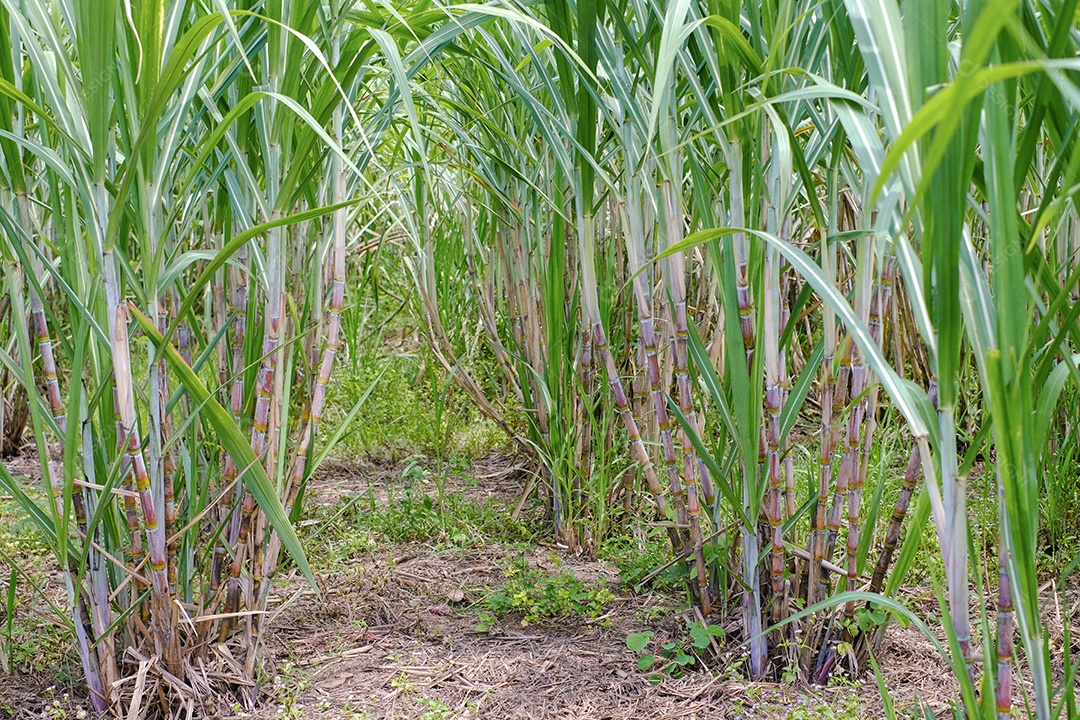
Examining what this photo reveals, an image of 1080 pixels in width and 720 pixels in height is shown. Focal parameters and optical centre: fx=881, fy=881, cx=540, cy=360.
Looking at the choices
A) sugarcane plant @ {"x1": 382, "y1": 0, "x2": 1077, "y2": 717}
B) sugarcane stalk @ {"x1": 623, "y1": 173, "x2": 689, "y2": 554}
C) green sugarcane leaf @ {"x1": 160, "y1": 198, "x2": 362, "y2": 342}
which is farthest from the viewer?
sugarcane stalk @ {"x1": 623, "y1": 173, "x2": 689, "y2": 554}

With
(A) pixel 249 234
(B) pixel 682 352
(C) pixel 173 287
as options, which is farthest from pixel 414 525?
(A) pixel 249 234

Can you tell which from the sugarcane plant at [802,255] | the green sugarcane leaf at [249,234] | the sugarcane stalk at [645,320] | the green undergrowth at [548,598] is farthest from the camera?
the green undergrowth at [548,598]

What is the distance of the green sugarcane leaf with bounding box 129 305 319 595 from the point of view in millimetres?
923

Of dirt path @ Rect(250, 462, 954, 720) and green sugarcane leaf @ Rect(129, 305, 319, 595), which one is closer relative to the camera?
green sugarcane leaf @ Rect(129, 305, 319, 595)

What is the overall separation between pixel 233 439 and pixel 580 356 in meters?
0.97

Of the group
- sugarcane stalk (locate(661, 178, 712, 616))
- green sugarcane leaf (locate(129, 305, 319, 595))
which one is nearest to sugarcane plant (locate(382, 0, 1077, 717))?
sugarcane stalk (locate(661, 178, 712, 616))

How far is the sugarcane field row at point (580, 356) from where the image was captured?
688 mm

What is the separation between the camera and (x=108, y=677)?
3.85 ft

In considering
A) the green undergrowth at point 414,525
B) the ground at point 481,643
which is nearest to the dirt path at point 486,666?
the ground at point 481,643

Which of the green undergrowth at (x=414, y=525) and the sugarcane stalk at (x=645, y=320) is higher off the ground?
the sugarcane stalk at (x=645, y=320)

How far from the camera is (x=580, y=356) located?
185 cm

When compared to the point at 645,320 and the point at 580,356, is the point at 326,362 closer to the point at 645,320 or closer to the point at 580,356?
the point at 645,320

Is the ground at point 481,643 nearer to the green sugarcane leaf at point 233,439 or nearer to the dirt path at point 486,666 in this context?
the dirt path at point 486,666

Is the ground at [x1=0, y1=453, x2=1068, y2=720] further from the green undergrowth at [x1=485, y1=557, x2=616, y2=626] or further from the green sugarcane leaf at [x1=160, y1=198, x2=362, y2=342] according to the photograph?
the green sugarcane leaf at [x1=160, y1=198, x2=362, y2=342]
